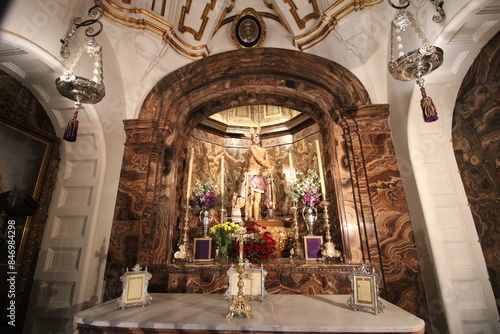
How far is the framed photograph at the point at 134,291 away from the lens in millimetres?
2314

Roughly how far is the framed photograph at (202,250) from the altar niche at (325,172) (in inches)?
16.7

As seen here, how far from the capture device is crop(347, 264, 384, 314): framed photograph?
207 cm

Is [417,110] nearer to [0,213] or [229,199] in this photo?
[229,199]

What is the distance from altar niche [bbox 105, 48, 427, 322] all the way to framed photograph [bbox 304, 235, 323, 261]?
40 centimetres

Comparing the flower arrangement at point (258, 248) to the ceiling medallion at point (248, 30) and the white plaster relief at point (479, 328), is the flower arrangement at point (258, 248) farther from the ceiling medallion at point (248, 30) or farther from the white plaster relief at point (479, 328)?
the ceiling medallion at point (248, 30)

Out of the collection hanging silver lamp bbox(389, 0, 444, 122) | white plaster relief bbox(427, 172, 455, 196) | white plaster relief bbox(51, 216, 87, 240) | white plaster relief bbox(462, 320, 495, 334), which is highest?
hanging silver lamp bbox(389, 0, 444, 122)

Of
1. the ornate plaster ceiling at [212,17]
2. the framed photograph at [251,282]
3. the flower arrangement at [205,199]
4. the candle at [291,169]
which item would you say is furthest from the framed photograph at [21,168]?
the candle at [291,169]

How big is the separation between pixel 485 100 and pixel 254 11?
4.24m

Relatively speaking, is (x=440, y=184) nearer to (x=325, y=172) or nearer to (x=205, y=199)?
(x=325, y=172)

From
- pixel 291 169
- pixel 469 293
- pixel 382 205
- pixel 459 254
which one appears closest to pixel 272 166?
pixel 291 169

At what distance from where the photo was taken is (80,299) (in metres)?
3.53

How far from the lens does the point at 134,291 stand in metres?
2.38

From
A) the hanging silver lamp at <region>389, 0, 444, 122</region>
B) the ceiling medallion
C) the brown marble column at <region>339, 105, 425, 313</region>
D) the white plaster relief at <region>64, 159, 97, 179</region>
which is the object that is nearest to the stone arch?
the ceiling medallion

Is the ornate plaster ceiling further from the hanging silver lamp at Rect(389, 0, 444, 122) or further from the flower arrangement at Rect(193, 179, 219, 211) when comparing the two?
the flower arrangement at Rect(193, 179, 219, 211)
